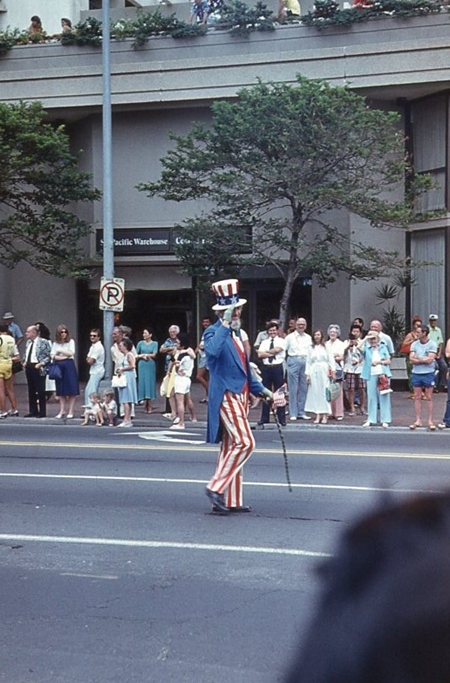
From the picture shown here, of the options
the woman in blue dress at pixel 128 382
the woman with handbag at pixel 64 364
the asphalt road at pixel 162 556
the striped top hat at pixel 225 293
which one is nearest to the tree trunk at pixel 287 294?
the woman in blue dress at pixel 128 382

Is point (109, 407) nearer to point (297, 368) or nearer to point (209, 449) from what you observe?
point (297, 368)

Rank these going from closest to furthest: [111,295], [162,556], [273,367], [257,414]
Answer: [162,556], [273,367], [111,295], [257,414]

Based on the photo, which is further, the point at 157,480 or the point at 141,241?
the point at 141,241

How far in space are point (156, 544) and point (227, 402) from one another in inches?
65.8

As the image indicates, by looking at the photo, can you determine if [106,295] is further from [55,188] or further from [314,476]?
[314,476]

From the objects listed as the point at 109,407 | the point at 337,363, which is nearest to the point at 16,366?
the point at 109,407

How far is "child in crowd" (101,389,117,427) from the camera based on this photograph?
60.8 feet

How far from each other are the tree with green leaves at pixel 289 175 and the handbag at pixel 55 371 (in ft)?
16.4

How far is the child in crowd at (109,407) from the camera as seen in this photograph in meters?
18.5

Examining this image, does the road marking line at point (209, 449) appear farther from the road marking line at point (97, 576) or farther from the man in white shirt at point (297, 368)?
the road marking line at point (97, 576)

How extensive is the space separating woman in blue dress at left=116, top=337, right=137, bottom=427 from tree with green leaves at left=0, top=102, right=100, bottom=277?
5287 mm

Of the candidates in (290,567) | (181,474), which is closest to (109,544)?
(290,567)

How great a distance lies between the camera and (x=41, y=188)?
2344 centimetres

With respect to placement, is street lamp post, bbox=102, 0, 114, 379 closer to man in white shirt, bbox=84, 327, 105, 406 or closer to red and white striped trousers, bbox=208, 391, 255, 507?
man in white shirt, bbox=84, 327, 105, 406
